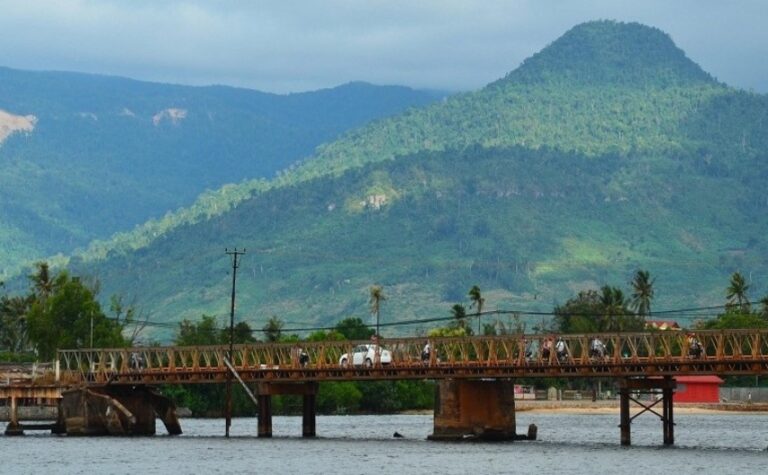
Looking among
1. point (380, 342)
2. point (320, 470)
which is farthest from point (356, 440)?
point (320, 470)

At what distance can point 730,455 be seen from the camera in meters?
120

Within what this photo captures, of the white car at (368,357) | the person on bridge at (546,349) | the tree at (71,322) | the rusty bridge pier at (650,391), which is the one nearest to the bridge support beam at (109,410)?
the white car at (368,357)

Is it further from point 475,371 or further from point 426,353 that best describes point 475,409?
point 426,353

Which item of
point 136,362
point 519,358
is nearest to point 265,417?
point 136,362

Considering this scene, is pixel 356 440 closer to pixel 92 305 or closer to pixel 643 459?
pixel 643 459

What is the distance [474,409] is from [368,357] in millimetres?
10916

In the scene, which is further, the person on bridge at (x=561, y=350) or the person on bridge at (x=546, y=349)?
the person on bridge at (x=546, y=349)

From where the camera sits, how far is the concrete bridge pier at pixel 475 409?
410 feet

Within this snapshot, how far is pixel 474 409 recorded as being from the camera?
Answer: 12644 centimetres

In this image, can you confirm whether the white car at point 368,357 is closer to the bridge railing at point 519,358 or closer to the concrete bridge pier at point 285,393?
the bridge railing at point 519,358

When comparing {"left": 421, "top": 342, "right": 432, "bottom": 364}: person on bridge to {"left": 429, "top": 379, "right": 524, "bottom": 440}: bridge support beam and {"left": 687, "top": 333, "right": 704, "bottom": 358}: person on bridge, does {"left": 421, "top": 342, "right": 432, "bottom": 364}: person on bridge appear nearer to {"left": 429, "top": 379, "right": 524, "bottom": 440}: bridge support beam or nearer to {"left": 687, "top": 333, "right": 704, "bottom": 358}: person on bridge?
{"left": 429, "top": 379, "right": 524, "bottom": 440}: bridge support beam

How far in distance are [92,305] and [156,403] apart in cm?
5301

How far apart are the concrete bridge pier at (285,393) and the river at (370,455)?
1.42m

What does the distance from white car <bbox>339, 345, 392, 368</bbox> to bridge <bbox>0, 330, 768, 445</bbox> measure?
14 cm
